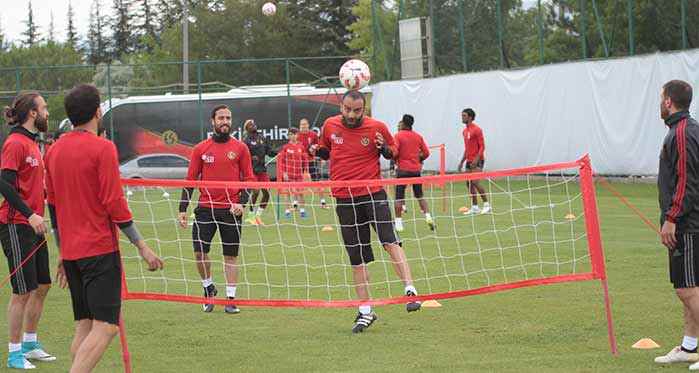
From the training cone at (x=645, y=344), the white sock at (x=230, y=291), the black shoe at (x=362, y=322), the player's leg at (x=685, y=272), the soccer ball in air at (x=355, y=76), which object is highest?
the soccer ball in air at (x=355, y=76)

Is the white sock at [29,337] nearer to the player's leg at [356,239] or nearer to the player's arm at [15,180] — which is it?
the player's arm at [15,180]

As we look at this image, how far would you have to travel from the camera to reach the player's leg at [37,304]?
350 inches

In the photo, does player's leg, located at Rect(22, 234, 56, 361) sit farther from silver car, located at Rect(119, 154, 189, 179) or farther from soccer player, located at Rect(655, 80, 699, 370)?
silver car, located at Rect(119, 154, 189, 179)

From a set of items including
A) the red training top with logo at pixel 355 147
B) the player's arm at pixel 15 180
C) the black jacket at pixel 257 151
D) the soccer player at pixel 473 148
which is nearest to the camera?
the player's arm at pixel 15 180

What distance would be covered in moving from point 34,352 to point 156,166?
31311mm

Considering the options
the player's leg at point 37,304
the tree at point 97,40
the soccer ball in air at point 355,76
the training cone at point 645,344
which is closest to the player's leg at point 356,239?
the training cone at point 645,344

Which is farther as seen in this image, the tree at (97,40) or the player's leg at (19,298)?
the tree at (97,40)

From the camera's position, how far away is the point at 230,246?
1152 centimetres

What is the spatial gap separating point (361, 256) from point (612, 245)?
6.90 metres

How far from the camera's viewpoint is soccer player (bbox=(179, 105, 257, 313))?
11539mm

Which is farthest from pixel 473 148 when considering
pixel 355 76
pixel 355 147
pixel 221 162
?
pixel 355 147

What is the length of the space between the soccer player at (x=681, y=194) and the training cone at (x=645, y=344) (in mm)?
700

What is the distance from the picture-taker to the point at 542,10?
112 feet

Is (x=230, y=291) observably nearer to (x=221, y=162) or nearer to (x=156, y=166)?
(x=221, y=162)
